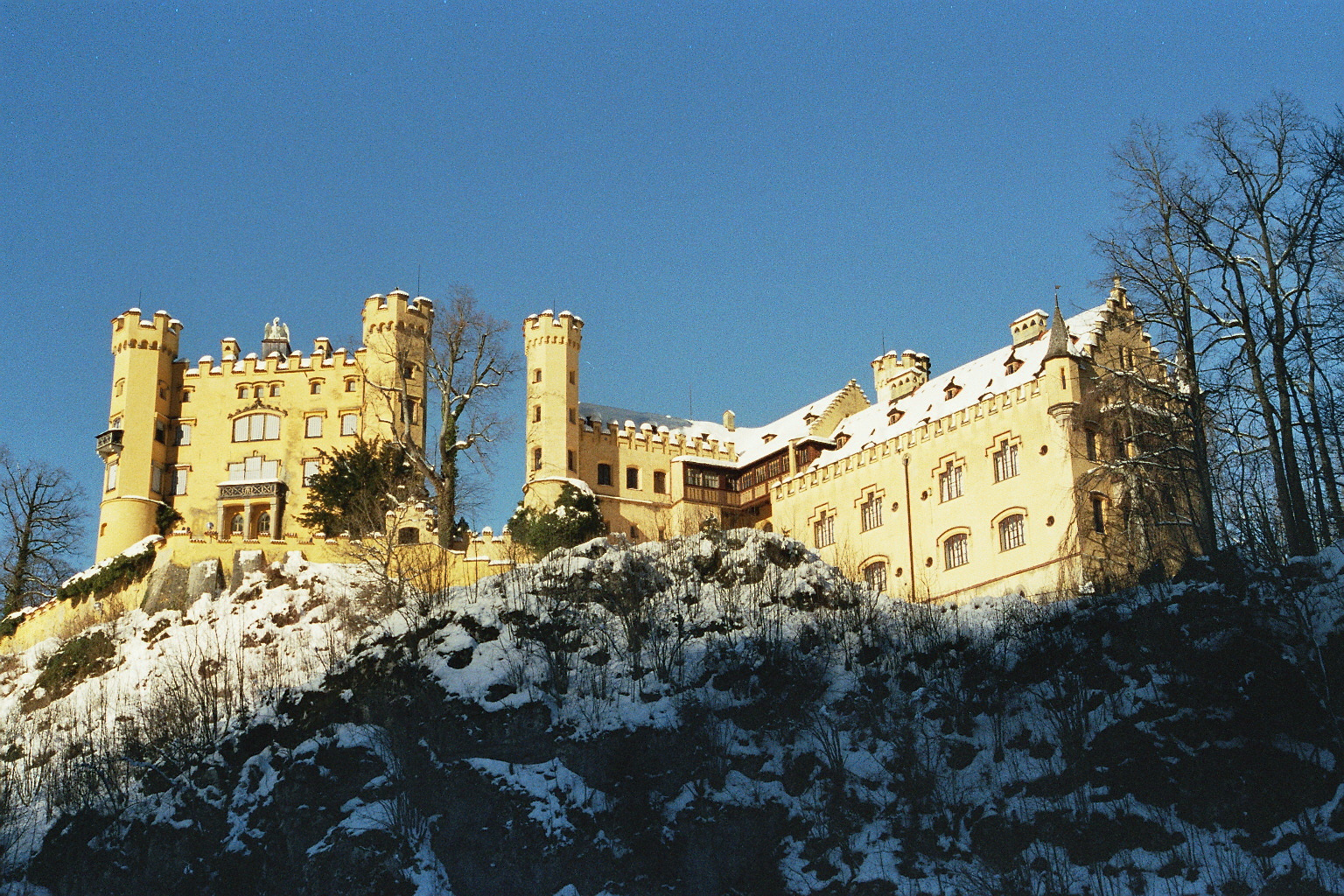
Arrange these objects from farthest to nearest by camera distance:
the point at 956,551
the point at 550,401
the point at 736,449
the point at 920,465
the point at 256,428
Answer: the point at 736,449 < the point at 550,401 < the point at 256,428 < the point at 920,465 < the point at 956,551

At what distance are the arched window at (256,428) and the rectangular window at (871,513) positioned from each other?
23615mm

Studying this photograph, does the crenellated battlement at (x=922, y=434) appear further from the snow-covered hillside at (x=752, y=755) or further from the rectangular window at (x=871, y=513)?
the snow-covered hillside at (x=752, y=755)

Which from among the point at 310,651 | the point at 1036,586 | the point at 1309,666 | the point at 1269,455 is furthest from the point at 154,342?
the point at 1309,666

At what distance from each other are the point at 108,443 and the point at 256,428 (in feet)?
18.5

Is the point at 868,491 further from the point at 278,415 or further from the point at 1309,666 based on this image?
the point at 1309,666

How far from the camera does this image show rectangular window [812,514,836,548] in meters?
59.0

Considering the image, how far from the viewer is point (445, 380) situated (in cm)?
5591

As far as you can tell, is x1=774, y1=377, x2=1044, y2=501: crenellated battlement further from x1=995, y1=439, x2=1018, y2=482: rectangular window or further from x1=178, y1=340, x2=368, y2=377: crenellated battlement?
x1=178, y1=340, x2=368, y2=377: crenellated battlement

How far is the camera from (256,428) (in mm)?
60844

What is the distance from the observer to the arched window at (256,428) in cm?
6072

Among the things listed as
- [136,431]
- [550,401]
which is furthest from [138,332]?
[550,401]

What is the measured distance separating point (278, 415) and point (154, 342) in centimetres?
578

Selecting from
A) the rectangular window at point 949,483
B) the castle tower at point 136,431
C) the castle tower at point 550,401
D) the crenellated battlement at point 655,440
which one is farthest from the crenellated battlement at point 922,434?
the castle tower at point 136,431

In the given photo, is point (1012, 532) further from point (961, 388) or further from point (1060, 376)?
point (961, 388)
